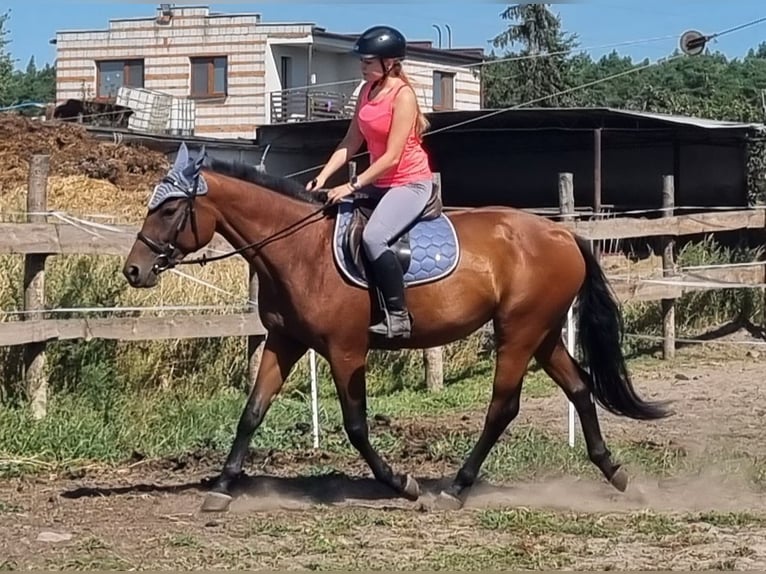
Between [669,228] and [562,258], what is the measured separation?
6369mm

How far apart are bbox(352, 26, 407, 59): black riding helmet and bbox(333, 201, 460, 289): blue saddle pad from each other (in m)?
0.90

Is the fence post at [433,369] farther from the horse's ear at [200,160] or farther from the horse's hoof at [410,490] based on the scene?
the horse's ear at [200,160]

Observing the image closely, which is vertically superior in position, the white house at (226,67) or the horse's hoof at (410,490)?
the white house at (226,67)

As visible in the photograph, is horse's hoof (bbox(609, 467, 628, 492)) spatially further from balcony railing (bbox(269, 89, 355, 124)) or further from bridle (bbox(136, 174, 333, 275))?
balcony railing (bbox(269, 89, 355, 124))

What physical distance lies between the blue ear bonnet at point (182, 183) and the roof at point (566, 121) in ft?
52.4

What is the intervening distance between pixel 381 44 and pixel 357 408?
206 cm

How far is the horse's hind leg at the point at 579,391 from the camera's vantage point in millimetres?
7691

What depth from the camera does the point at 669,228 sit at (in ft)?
44.9

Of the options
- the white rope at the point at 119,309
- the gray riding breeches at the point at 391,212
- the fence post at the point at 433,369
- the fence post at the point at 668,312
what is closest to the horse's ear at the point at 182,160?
the gray riding breeches at the point at 391,212

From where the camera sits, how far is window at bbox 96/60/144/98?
45.1 meters

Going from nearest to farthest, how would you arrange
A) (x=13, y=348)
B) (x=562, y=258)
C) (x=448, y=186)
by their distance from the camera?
(x=562, y=258)
(x=13, y=348)
(x=448, y=186)

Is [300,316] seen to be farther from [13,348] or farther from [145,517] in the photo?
[13,348]

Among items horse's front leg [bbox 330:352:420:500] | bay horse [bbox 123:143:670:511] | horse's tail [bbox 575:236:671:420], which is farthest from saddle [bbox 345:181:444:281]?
horse's tail [bbox 575:236:671:420]

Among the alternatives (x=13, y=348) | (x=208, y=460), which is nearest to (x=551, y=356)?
(x=208, y=460)
